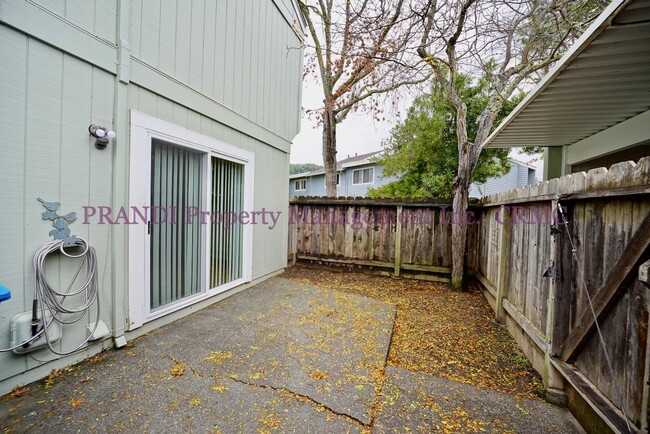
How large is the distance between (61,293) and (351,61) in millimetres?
7281

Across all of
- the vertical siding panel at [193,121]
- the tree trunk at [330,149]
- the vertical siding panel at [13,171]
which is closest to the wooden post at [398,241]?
the tree trunk at [330,149]

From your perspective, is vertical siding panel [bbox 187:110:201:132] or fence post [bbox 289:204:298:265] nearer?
vertical siding panel [bbox 187:110:201:132]

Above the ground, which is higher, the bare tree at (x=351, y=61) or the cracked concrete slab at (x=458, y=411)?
the bare tree at (x=351, y=61)

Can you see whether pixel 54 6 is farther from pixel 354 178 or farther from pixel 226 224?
pixel 354 178

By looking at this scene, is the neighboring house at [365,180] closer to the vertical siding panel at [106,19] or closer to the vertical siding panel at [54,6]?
the vertical siding panel at [106,19]

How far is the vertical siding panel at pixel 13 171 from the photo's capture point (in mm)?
1784

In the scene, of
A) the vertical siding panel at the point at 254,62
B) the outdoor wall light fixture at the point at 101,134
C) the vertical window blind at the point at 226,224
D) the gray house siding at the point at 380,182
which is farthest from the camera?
the gray house siding at the point at 380,182

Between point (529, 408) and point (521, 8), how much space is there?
587 centimetres

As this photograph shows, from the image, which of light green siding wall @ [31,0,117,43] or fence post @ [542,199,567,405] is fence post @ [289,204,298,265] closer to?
light green siding wall @ [31,0,117,43]

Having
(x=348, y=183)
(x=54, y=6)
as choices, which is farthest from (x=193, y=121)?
(x=348, y=183)

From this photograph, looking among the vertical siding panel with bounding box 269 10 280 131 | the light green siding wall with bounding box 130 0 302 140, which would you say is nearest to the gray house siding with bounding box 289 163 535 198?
the light green siding wall with bounding box 130 0 302 140

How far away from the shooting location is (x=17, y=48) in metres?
1.82

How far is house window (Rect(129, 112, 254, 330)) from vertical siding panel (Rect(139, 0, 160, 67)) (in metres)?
0.59

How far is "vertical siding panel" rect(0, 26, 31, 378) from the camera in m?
1.78
